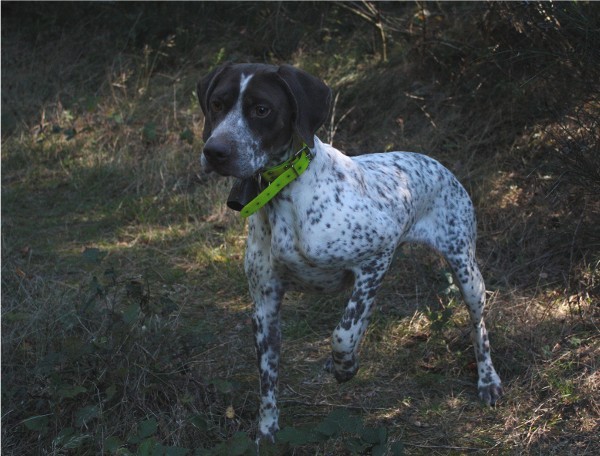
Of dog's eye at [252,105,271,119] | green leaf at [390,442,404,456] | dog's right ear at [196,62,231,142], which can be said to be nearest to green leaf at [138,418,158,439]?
green leaf at [390,442,404,456]

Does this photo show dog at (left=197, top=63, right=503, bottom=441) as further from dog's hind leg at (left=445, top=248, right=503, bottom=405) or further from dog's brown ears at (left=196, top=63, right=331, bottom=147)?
dog's hind leg at (left=445, top=248, right=503, bottom=405)

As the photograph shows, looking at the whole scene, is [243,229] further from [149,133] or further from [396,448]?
[396,448]

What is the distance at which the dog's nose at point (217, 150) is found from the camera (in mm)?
3156

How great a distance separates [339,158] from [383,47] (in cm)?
409

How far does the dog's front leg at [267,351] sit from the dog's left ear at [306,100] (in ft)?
2.37

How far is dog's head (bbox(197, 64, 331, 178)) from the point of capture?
320 centimetres

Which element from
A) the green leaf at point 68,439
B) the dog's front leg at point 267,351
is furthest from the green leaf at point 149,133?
the green leaf at point 68,439

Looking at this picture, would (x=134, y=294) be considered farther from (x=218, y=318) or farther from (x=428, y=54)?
(x=428, y=54)

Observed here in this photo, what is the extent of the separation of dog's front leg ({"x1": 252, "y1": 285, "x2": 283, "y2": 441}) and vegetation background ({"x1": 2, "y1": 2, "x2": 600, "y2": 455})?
120 mm

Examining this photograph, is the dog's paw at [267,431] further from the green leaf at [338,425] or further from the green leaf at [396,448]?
the green leaf at [396,448]

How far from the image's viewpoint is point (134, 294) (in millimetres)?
3855

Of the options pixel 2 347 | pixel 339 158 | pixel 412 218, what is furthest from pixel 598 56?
pixel 2 347

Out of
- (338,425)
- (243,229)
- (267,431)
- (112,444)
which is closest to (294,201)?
(338,425)

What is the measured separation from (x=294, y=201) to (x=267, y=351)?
2.19 ft
